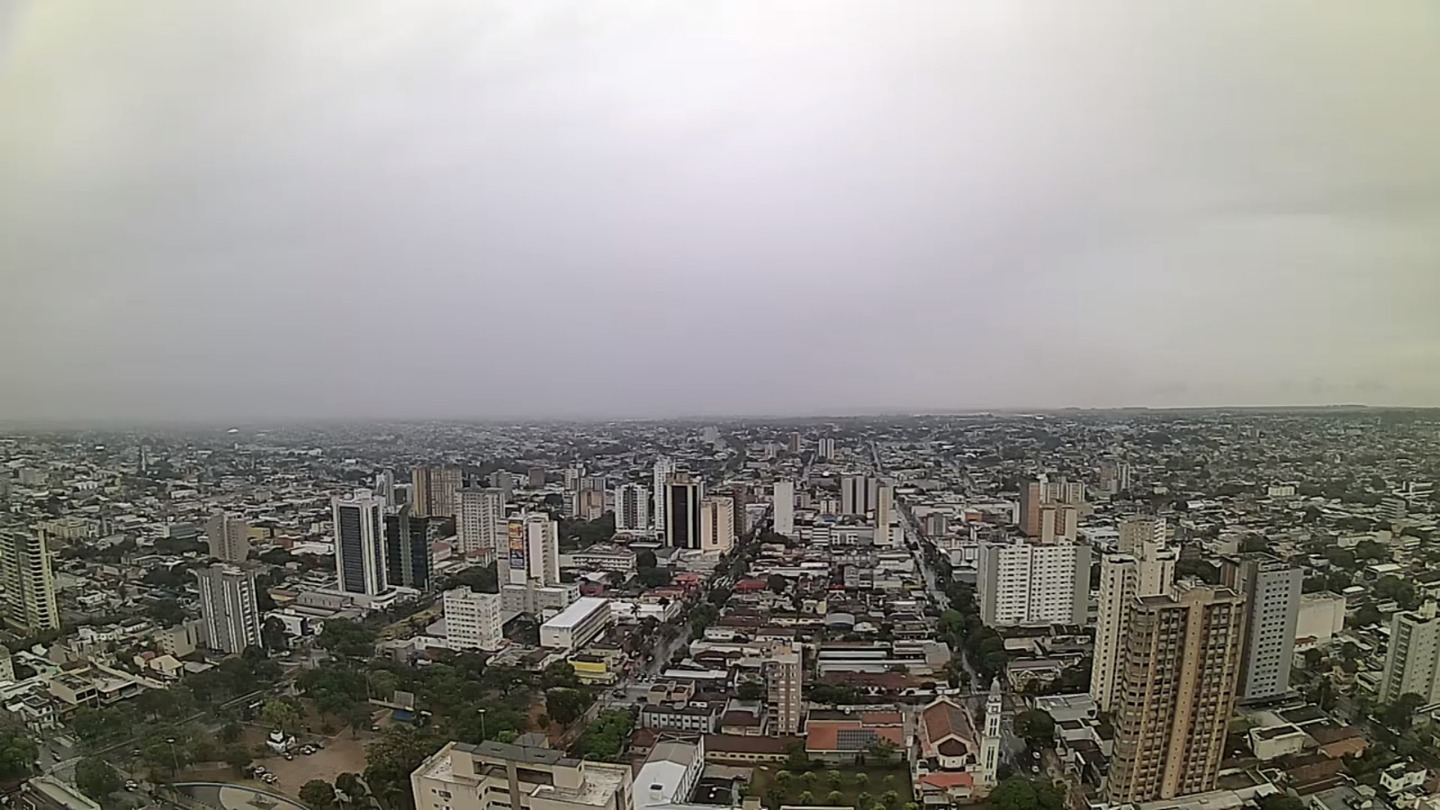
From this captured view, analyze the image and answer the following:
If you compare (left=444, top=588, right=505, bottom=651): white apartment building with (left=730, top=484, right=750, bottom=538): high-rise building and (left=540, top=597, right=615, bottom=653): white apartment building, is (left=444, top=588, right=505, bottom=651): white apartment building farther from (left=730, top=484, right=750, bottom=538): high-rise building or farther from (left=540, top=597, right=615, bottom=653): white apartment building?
(left=730, top=484, right=750, bottom=538): high-rise building

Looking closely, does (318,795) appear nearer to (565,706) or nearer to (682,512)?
(565,706)

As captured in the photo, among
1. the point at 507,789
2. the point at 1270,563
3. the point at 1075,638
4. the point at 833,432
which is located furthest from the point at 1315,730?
the point at 833,432

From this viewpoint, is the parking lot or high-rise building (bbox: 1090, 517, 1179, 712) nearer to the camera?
the parking lot

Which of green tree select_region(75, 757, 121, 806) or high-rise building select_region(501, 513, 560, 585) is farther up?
high-rise building select_region(501, 513, 560, 585)

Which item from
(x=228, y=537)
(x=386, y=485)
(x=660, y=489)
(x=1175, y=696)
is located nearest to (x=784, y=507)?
(x=660, y=489)

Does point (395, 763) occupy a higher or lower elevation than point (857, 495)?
lower

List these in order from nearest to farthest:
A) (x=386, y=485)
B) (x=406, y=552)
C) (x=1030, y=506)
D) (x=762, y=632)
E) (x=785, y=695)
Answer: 1. (x=785, y=695)
2. (x=762, y=632)
3. (x=1030, y=506)
4. (x=406, y=552)
5. (x=386, y=485)

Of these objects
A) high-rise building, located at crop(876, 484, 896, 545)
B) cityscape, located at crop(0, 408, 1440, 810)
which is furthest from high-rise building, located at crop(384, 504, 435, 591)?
high-rise building, located at crop(876, 484, 896, 545)
